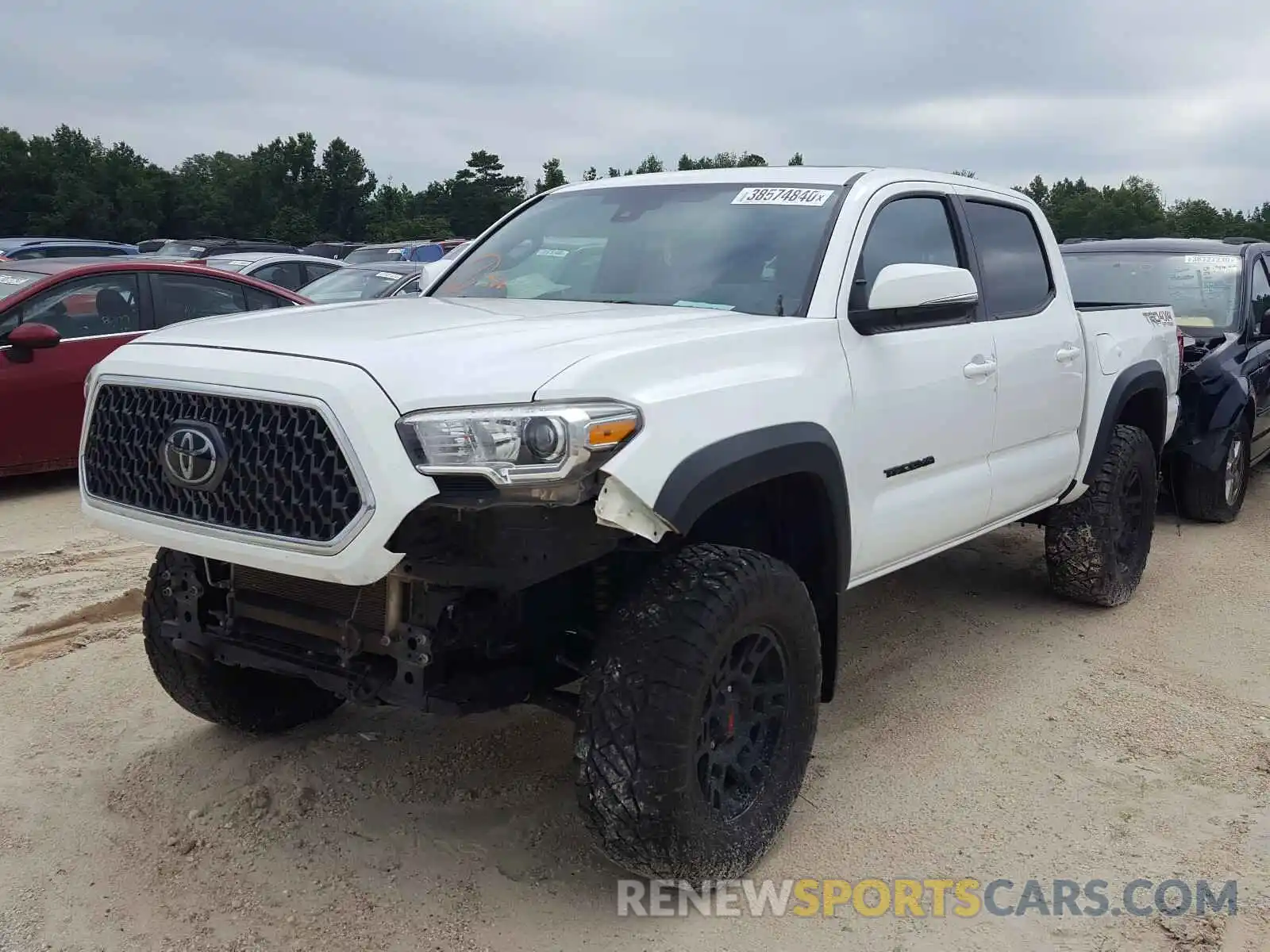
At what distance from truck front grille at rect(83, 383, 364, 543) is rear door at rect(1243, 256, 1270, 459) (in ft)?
21.2

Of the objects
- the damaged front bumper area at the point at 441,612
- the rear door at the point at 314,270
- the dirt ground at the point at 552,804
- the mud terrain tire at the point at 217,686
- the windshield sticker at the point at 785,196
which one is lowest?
the dirt ground at the point at 552,804

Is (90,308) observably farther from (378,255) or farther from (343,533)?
(378,255)

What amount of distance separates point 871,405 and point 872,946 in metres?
1.56

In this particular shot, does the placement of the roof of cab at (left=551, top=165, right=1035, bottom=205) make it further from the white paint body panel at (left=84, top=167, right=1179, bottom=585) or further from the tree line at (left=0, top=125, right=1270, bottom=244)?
the tree line at (left=0, top=125, right=1270, bottom=244)

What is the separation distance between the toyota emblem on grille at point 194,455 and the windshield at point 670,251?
1.45 metres

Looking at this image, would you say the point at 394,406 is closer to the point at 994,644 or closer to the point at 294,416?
the point at 294,416

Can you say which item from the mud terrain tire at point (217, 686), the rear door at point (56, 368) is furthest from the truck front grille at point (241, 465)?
the rear door at point (56, 368)

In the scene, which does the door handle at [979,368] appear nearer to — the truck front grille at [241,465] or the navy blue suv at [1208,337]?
the truck front grille at [241,465]

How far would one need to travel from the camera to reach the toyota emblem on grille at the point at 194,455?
109 inches

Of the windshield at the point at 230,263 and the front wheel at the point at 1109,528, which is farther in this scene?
the windshield at the point at 230,263

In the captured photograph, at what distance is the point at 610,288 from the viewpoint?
3893 mm

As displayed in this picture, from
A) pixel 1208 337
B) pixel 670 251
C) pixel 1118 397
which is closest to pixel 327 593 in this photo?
pixel 670 251

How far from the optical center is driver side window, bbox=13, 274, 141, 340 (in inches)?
294

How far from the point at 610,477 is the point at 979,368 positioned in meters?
2.00
